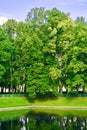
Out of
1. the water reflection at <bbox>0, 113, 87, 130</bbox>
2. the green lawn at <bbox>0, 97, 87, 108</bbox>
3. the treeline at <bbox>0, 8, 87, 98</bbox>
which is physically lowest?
the water reflection at <bbox>0, 113, 87, 130</bbox>

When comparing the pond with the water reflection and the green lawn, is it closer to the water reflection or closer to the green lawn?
the water reflection

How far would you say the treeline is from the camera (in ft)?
267

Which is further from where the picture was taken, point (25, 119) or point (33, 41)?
point (33, 41)

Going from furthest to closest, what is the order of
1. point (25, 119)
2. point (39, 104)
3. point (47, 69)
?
1. point (47, 69)
2. point (39, 104)
3. point (25, 119)

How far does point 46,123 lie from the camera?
5041cm

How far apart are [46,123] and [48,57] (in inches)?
1402

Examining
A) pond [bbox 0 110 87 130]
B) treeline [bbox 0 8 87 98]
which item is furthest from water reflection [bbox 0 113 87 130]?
treeline [bbox 0 8 87 98]

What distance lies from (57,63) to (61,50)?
337 cm

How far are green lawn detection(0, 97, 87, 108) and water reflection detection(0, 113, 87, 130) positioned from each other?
19.5m

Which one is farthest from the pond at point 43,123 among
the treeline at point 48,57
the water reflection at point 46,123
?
the treeline at point 48,57

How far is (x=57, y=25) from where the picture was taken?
277 ft

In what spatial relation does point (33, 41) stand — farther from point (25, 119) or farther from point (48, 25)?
point (25, 119)

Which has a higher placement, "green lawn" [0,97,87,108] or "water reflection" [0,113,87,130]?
"green lawn" [0,97,87,108]

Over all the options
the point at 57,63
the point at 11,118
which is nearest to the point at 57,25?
the point at 57,63
